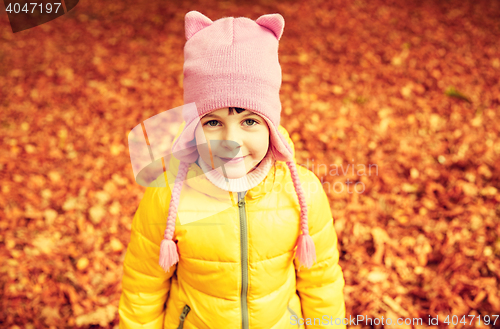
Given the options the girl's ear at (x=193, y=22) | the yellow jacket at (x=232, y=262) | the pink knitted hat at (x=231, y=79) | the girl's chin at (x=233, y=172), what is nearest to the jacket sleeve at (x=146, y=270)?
the yellow jacket at (x=232, y=262)

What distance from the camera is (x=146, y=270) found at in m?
1.57

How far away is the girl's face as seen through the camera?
4.25ft

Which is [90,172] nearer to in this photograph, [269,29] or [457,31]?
[269,29]

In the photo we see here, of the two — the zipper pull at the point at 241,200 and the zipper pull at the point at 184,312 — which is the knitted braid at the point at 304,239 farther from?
the zipper pull at the point at 184,312

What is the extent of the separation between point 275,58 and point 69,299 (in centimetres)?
258

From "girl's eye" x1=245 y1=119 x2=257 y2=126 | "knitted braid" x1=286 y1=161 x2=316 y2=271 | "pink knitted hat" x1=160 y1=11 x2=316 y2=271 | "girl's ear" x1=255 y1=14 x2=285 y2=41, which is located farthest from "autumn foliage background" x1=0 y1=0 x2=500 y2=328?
"girl's ear" x1=255 y1=14 x2=285 y2=41

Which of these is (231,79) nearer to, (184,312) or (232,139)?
(232,139)

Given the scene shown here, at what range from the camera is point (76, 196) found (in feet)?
11.6

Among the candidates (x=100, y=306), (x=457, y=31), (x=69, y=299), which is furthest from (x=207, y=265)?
(x=457, y=31)

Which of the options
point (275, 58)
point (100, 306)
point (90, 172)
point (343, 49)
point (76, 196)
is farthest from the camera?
point (343, 49)

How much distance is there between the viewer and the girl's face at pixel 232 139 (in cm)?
129

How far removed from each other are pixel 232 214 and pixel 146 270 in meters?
0.50

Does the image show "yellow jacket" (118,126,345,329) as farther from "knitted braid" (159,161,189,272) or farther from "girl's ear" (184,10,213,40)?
"girl's ear" (184,10,213,40)

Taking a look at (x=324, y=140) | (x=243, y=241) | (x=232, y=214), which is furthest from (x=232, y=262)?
(x=324, y=140)
